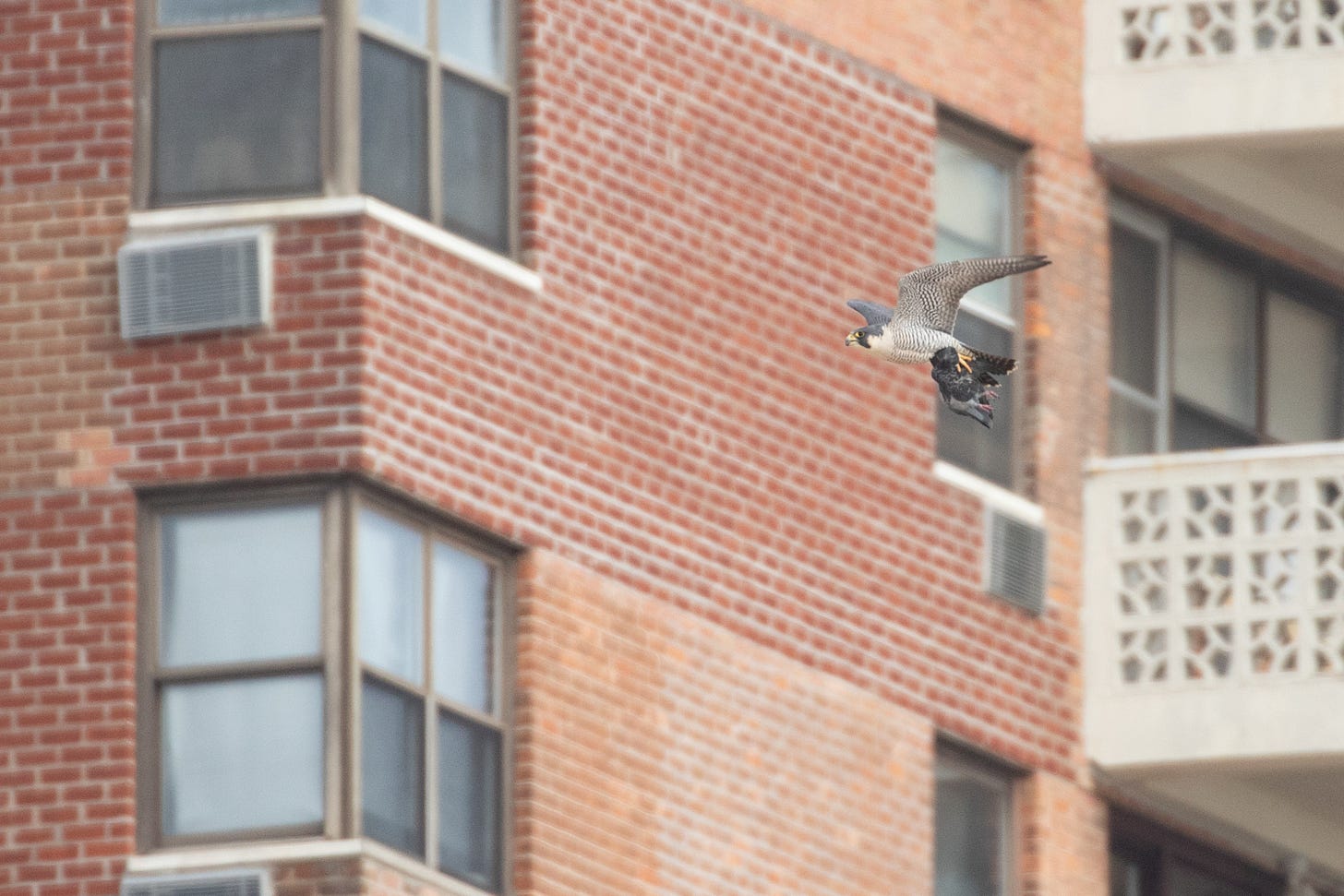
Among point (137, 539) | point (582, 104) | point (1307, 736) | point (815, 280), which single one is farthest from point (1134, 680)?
point (137, 539)

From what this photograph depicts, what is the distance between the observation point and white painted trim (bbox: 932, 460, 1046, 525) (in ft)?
88.1

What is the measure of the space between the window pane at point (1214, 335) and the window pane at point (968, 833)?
321 centimetres

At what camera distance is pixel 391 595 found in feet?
76.5

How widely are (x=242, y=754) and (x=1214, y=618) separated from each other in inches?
258

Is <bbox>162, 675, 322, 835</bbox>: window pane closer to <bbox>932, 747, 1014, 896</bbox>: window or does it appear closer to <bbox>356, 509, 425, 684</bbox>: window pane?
<bbox>356, 509, 425, 684</bbox>: window pane

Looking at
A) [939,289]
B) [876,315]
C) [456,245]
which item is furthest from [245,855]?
[939,289]

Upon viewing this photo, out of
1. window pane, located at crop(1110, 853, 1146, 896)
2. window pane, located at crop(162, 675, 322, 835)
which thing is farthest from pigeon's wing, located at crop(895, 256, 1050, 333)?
window pane, located at crop(1110, 853, 1146, 896)

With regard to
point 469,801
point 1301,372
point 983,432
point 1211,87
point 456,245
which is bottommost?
point 469,801

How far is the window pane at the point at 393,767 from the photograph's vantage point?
901 inches

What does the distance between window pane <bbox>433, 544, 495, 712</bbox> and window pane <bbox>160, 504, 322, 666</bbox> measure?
79cm

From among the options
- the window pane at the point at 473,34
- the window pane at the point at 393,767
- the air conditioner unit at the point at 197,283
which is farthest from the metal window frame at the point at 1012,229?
the air conditioner unit at the point at 197,283

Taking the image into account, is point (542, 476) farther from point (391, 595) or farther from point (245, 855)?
point (245, 855)

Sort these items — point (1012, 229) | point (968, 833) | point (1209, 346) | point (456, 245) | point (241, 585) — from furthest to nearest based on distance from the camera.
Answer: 1. point (1209, 346)
2. point (1012, 229)
3. point (968, 833)
4. point (456, 245)
5. point (241, 585)

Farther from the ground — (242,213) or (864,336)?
(242,213)
